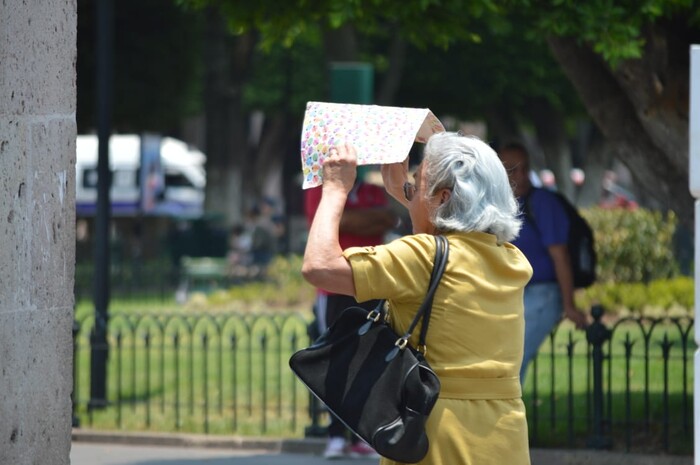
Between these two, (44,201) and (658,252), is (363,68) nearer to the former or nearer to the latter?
(44,201)

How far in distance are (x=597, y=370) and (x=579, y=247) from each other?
2.81ft

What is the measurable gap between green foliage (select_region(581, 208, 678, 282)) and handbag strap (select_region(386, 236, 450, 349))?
1317cm

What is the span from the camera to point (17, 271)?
150 inches

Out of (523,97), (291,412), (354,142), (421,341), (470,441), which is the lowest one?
(291,412)

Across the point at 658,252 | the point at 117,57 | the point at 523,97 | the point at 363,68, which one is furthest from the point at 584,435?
the point at 523,97

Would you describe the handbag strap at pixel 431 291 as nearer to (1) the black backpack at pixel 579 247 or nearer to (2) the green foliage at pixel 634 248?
(1) the black backpack at pixel 579 247

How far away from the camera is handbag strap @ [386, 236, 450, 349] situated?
11.5 feet

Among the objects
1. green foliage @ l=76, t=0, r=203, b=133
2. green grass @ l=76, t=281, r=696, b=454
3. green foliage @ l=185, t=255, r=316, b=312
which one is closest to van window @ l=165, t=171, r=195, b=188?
green foliage @ l=76, t=0, r=203, b=133

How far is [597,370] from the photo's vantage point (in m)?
7.94

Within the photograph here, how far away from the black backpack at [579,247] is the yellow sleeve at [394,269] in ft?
13.2

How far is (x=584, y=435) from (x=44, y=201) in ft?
17.5

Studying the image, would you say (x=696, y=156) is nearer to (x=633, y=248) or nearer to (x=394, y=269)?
(x=394, y=269)

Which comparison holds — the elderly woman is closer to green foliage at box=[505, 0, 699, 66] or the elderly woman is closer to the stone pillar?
the stone pillar

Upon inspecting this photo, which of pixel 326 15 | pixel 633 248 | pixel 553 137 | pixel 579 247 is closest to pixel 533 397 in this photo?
pixel 579 247
